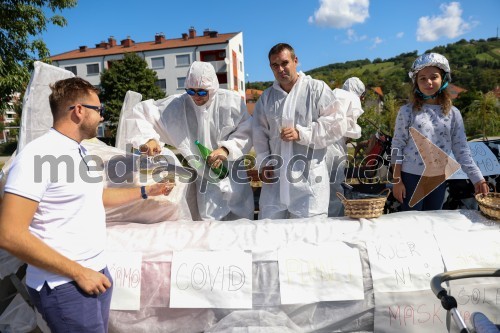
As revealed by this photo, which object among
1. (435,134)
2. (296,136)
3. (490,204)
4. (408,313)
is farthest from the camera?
(296,136)

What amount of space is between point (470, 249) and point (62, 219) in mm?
1730

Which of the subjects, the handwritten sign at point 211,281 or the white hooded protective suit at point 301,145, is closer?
the handwritten sign at point 211,281

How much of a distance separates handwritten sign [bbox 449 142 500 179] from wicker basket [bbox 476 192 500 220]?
1.04 m

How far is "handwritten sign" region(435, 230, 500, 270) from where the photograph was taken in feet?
5.50

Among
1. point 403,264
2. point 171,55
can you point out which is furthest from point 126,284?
point 171,55

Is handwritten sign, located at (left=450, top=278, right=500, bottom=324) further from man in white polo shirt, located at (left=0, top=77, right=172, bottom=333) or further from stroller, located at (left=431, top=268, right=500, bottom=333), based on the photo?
man in white polo shirt, located at (left=0, top=77, right=172, bottom=333)

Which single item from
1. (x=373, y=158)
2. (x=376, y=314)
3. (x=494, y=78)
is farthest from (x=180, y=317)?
(x=494, y=78)

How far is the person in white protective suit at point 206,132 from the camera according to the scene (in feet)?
7.36

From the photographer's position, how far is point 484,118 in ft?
34.4

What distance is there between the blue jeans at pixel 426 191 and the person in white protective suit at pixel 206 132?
949mm

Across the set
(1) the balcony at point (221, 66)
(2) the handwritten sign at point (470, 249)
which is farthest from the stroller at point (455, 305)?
(1) the balcony at point (221, 66)

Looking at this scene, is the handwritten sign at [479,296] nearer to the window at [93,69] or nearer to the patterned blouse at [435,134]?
the patterned blouse at [435,134]

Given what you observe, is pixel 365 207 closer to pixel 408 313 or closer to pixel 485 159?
pixel 408 313

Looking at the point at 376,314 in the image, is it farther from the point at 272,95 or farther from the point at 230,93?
the point at 230,93
